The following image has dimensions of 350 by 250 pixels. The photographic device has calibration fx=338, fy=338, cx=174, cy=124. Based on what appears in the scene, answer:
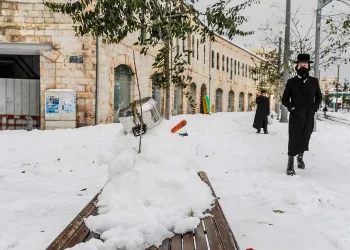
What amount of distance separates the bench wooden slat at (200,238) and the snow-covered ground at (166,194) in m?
0.05

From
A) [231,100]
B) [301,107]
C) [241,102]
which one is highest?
[231,100]

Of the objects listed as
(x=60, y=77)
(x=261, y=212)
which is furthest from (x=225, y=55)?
(x=261, y=212)

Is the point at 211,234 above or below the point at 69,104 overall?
below

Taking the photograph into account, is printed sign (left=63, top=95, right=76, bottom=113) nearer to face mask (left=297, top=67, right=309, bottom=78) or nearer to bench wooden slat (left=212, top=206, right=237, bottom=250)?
face mask (left=297, top=67, right=309, bottom=78)

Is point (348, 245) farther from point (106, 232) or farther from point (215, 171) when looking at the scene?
point (215, 171)

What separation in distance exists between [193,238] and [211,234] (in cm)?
10

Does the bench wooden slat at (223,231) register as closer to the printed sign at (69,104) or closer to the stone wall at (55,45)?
the printed sign at (69,104)

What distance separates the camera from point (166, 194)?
229 centimetres

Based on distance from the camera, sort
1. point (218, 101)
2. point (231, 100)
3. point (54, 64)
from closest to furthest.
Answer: point (54, 64), point (218, 101), point (231, 100)

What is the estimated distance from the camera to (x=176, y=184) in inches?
91.5

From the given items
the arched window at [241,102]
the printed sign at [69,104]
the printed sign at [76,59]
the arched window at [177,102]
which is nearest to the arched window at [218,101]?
the arched window at [241,102]

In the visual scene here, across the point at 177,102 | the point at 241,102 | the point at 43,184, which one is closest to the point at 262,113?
the point at 43,184

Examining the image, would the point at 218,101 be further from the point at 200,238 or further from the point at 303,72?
the point at 200,238

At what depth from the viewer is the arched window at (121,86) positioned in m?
13.3
